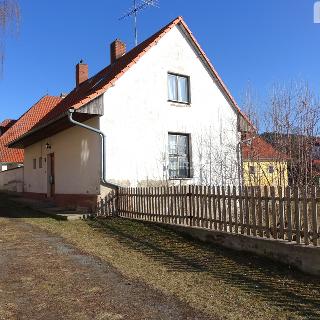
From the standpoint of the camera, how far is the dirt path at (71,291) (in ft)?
16.0

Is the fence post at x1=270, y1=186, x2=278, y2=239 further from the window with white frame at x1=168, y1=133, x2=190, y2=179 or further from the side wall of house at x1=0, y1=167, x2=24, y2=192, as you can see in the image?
the side wall of house at x1=0, y1=167, x2=24, y2=192

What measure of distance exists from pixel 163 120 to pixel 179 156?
1.60m

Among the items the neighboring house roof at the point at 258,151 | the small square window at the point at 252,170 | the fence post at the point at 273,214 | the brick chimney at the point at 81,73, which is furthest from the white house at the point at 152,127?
the fence post at the point at 273,214

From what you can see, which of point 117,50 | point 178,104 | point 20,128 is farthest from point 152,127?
point 20,128

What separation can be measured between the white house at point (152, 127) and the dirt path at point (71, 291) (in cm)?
654

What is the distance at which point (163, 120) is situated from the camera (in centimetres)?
1612

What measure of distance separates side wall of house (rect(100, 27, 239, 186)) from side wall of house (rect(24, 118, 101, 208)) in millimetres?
733

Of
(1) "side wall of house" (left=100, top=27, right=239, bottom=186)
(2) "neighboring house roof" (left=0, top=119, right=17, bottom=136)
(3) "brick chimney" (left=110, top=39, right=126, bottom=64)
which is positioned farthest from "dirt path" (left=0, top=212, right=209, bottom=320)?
(2) "neighboring house roof" (left=0, top=119, right=17, bottom=136)

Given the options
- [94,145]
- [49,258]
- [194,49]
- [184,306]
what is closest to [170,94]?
[194,49]

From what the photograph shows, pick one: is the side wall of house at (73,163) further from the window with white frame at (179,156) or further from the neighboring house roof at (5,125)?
the neighboring house roof at (5,125)

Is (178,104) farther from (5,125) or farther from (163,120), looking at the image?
(5,125)

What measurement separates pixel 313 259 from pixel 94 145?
380 inches

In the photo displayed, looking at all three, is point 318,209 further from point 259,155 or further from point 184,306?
point 259,155

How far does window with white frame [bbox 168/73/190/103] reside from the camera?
16.8 meters
